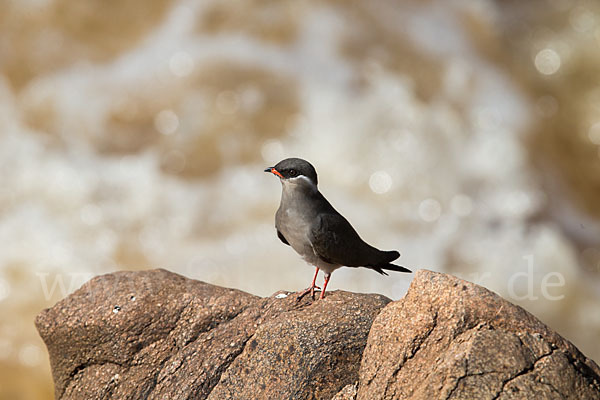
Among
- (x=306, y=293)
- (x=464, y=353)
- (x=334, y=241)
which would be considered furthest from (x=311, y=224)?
(x=464, y=353)

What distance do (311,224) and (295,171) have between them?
0.50 m

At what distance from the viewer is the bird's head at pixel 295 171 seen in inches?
226

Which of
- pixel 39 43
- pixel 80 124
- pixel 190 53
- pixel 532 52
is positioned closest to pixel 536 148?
pixel 532 52

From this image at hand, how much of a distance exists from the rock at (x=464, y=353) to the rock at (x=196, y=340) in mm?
404

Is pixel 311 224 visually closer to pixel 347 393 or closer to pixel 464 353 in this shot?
pixel 347 393

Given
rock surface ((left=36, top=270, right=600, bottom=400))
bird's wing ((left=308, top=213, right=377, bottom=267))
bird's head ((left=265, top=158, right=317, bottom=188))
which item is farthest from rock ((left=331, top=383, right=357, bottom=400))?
bird's head ((left=265, top=158, right=317, bottom=188))

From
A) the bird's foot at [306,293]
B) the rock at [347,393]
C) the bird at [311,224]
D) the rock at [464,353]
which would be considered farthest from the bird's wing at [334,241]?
the rock at [347,393]

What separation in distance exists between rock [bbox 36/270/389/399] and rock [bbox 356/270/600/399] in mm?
404

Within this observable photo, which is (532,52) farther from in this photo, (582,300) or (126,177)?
(126,177)

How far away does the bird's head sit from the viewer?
18.8 ft

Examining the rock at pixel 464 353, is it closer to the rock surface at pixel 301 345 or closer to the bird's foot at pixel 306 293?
the rock surface at pixel 301 345

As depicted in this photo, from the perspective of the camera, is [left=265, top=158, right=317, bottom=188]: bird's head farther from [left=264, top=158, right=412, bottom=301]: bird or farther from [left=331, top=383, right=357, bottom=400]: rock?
[left=331, top=383, right=357, bottom=400]: rock

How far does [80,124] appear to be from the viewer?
48.0ft

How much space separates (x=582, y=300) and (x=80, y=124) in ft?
33.6
